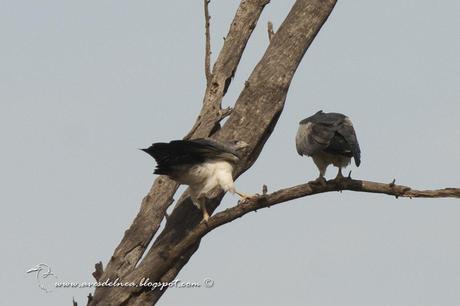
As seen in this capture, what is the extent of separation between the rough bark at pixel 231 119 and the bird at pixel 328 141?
0.67 m

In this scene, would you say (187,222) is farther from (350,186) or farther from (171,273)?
(350,186)

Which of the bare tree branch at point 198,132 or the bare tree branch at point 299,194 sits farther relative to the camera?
the bare tree branch at point 198,132

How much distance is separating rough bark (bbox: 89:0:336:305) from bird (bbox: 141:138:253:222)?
38cm

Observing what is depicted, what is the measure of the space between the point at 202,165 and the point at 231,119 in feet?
3.78

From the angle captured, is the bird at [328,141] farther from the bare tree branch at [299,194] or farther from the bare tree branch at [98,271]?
the bare tree branch at [98,271]

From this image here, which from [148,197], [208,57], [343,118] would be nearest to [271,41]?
[208,57]

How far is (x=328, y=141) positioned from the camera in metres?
11.8

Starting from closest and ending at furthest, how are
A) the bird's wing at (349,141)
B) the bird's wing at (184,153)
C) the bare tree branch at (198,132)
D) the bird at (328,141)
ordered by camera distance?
1. the bird's wing at (184,153)
2. the bird's wing at (349,141)
3. the bird at (328,141)
4. the bare tree branch at (198,132)

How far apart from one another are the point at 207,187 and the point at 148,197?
1.30 meters

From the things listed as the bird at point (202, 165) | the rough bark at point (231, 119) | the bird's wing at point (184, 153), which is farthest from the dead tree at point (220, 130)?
the bird's wing at point (184, 153)

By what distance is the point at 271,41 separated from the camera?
44.6ft

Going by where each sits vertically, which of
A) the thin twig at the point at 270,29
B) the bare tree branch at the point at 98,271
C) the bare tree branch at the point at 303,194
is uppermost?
the thin twig at the point at 270,29

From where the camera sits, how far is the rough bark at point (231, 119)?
12125mm

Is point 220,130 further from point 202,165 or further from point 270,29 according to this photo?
point 270,29
